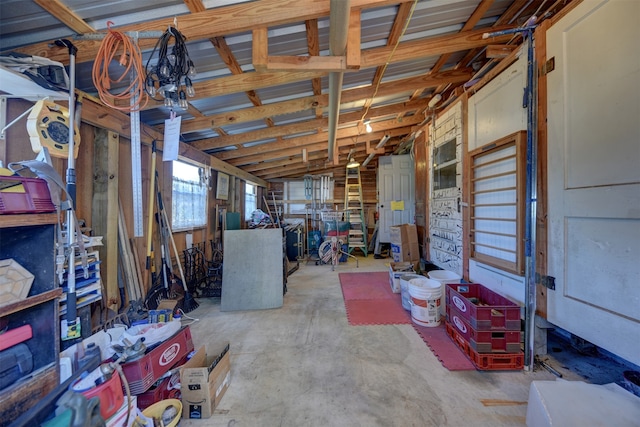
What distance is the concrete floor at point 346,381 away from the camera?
154 centimetres

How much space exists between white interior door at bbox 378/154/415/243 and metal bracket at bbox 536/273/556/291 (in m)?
4.33

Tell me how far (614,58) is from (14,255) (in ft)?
12.5

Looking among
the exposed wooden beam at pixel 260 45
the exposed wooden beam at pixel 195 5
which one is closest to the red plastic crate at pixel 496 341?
the exposed wooden beam at pixel 260 45

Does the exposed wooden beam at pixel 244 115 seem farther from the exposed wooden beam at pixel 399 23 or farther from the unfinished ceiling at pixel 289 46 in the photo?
the exposed wooden beam at pixel 399 23

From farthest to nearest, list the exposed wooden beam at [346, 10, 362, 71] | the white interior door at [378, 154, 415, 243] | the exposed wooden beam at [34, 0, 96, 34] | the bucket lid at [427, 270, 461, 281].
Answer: the white interior door at [378, 154, 415, 243] → the bucket lid at [427, 270, 461, 281] → the exposed wooden beam at [346, 10, 362, 71] → the exposed wooden beam at [34, 0, 96, 34]

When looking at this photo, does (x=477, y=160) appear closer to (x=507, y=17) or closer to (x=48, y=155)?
(x=507, y=17)

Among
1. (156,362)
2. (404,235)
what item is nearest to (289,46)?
(156,362)

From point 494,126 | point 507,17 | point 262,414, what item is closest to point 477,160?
point 494,126

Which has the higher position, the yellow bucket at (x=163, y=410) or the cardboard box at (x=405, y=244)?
the cardboard box at (x=405, y=244)

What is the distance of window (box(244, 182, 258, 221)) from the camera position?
21.6 feet

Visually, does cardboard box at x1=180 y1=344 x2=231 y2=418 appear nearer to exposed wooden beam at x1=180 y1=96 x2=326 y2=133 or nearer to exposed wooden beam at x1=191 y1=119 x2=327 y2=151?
exposed wooden beam at x1=180 y1=96 x2=326 y2=133

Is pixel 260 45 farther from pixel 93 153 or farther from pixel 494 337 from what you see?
pixel 494 337

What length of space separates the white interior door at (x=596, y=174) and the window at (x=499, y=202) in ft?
0.85

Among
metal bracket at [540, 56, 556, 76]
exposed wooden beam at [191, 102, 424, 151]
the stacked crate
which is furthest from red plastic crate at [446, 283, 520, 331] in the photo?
exposed wooden beam at [191, 102, 424, 151]
